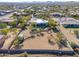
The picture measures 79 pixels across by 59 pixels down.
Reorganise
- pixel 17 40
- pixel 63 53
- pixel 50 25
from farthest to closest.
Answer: pixel 50 25 < pixel 17 40 < pixel 63 53

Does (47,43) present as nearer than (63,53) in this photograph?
No

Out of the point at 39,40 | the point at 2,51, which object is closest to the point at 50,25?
the point at 39,40

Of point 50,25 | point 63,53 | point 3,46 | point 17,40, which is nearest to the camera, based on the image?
point 63,53

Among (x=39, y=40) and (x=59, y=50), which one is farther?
(x=39, y=40)

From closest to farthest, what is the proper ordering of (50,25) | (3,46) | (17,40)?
(3,46)
(17,40)
(50,25)

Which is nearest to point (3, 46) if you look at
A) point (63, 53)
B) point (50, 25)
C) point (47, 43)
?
point (47, 43)

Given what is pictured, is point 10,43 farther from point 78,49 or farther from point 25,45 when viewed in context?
point 78,49

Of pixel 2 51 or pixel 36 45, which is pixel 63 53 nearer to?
pixel 36 45
